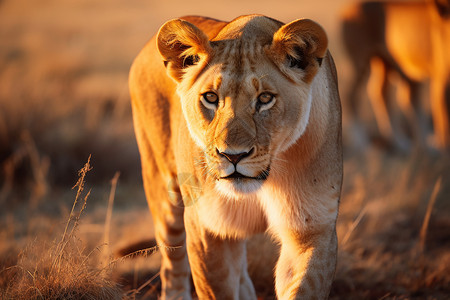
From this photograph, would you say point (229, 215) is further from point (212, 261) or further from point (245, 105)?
point (245, 105)

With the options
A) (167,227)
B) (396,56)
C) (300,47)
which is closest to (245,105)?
(300,47)

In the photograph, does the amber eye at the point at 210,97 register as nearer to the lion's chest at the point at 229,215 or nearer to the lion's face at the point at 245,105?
the lion's face at the point at 245,105

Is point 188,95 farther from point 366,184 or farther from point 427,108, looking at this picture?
point 427,108

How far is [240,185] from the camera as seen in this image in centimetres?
252

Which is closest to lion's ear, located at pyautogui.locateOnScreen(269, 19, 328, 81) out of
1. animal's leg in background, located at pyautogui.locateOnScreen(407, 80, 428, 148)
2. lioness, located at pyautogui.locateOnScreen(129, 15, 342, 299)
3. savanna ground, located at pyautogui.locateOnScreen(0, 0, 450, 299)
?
lioness, located at pyautogui.locateOnScreen(129, 15, 342, 299)

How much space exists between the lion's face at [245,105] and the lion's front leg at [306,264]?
413 mm

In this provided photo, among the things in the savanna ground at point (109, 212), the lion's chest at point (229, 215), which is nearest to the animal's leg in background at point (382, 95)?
the savanna ground at point (109, 212)

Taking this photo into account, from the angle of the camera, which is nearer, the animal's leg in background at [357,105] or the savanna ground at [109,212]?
the savanna ground at [109,212]

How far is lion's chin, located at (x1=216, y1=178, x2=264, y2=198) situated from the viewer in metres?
2.51

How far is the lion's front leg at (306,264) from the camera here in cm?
272

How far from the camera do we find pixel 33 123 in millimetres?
6648

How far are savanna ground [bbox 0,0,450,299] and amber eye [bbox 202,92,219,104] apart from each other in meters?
0.66

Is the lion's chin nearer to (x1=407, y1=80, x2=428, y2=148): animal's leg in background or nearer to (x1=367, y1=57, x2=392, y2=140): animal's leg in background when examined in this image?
(x1=407, y1=80, x2=428, y2=148): animal's leg in background

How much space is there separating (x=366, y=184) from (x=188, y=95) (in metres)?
4.01
